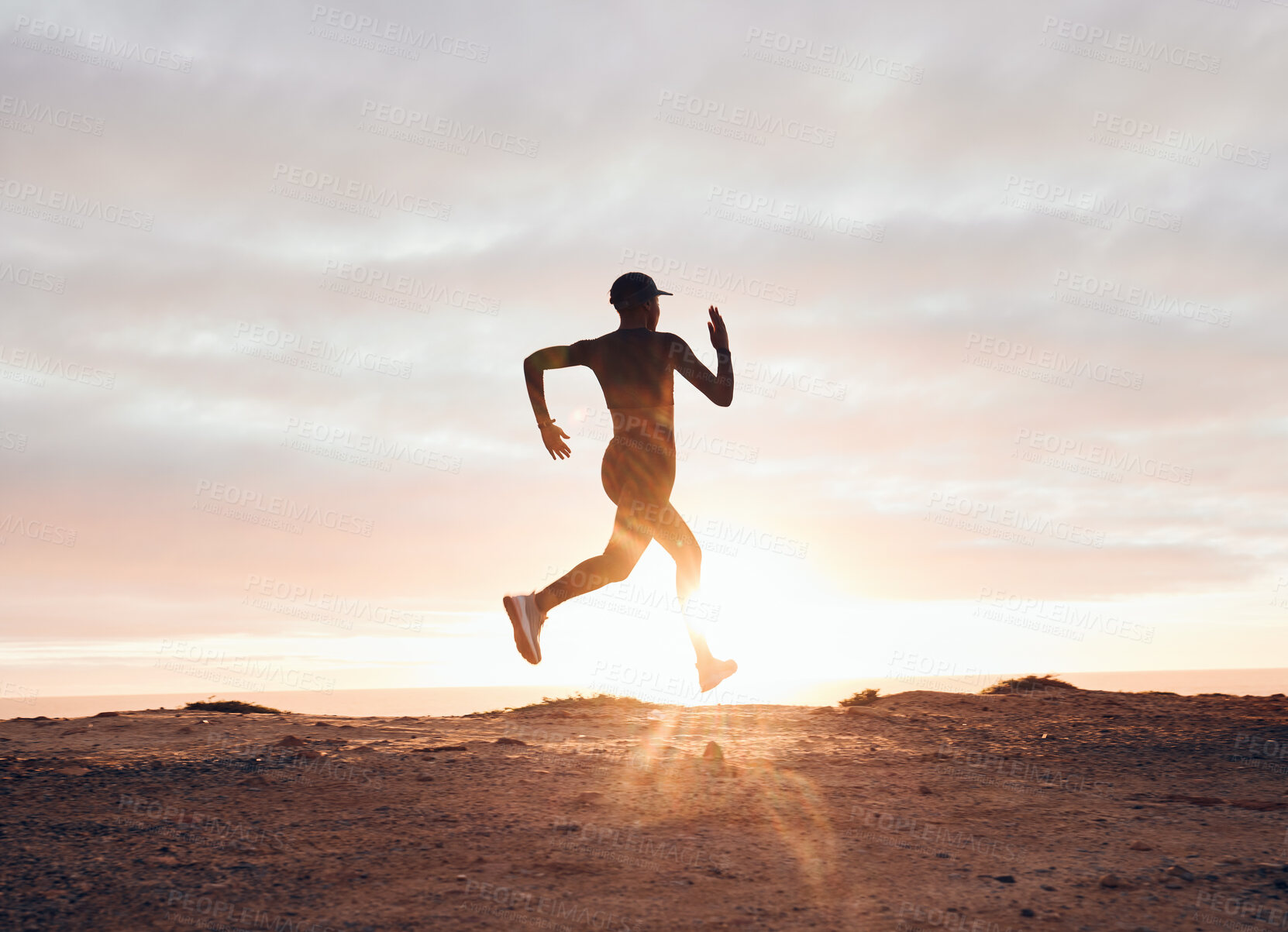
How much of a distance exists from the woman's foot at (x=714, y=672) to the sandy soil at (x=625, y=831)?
0.58m

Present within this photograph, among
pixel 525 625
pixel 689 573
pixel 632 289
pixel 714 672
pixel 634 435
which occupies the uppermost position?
pixel 632 289

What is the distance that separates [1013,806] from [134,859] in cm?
529

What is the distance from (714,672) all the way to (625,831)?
7.35 ft

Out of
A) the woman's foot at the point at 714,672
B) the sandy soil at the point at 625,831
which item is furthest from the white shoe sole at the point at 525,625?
the woman's foot at the point at 714,672

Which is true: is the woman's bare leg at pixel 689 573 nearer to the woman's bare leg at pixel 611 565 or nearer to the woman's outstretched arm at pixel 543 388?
the woman's bare leg at pixel 611 565

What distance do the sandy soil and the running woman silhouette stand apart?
123 cm

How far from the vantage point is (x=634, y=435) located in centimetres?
703

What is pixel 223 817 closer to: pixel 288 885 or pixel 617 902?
pixel 288 885

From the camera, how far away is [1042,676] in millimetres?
12828

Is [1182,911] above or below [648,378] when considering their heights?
below

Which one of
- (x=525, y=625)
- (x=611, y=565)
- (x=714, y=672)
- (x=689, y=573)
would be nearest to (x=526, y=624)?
(x=525, y=625)

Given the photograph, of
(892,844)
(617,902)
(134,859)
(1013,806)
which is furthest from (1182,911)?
(134,859)

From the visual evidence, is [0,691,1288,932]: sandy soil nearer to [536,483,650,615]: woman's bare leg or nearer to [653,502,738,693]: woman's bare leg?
[653,502,738,693]: woman's bare leg

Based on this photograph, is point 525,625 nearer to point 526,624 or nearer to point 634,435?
point 526,624
